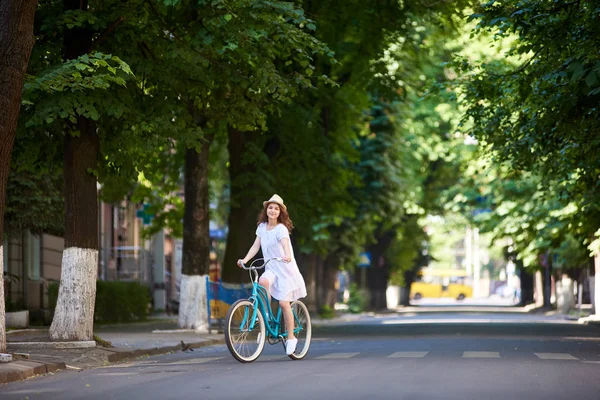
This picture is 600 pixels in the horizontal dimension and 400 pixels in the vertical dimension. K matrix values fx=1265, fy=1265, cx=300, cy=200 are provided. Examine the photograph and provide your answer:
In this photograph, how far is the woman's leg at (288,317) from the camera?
15422 mm

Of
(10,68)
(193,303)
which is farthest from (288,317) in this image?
(193,303)

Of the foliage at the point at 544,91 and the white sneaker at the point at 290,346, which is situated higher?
the foliage at the point at 544,91

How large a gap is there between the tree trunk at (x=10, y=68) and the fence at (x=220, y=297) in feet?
38.1

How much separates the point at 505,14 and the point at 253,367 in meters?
7.65

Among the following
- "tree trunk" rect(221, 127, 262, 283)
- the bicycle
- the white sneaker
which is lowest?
the white sneaker

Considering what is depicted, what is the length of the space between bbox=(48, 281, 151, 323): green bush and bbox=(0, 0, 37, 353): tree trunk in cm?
1776

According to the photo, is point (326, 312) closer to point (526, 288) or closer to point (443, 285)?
A: point (526, 288)

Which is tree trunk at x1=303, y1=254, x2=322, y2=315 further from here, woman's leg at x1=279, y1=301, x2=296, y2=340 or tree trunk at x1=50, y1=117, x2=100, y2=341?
woman's leg at x1=279, y1=301, x2=296, y2=340

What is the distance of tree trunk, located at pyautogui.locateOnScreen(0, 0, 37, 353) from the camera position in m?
15.2

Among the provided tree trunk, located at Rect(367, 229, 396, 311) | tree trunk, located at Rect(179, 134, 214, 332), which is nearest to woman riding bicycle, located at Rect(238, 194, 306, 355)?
tree trunk, located at Rect(179, 134, 214, 332)

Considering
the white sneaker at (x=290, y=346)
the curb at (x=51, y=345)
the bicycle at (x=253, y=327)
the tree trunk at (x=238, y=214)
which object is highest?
the tree trunk at (x=238, y=214)

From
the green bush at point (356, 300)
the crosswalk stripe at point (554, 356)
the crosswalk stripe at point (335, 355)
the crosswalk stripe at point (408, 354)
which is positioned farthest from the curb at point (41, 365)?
the green bush at point (356, 300)

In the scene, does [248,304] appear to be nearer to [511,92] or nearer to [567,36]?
[567,36]

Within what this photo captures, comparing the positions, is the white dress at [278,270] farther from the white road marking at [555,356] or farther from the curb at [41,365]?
the white road marking at [555,356]
